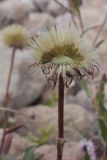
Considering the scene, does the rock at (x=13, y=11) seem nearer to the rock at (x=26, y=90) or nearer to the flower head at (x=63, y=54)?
the rock at (x=26, y=90)

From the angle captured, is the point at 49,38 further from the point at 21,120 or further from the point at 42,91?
the point at 42,91

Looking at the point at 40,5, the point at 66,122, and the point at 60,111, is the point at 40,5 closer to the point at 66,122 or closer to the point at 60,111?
the point at 66,122

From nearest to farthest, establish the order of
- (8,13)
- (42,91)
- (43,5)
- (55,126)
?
(55,126) → (42,91) → (8,13) → (43,5)

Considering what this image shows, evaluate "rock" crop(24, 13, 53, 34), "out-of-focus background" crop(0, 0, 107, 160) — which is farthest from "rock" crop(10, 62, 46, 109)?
"rock" crop(24, 13, 53, 34)

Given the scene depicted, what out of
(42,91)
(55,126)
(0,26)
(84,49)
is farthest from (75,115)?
(0,26)

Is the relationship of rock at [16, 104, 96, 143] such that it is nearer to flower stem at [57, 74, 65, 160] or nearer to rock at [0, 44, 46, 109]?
rock at [0, 44, 46, 109]

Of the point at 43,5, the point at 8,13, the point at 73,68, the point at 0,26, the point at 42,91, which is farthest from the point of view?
the point at 43,5
